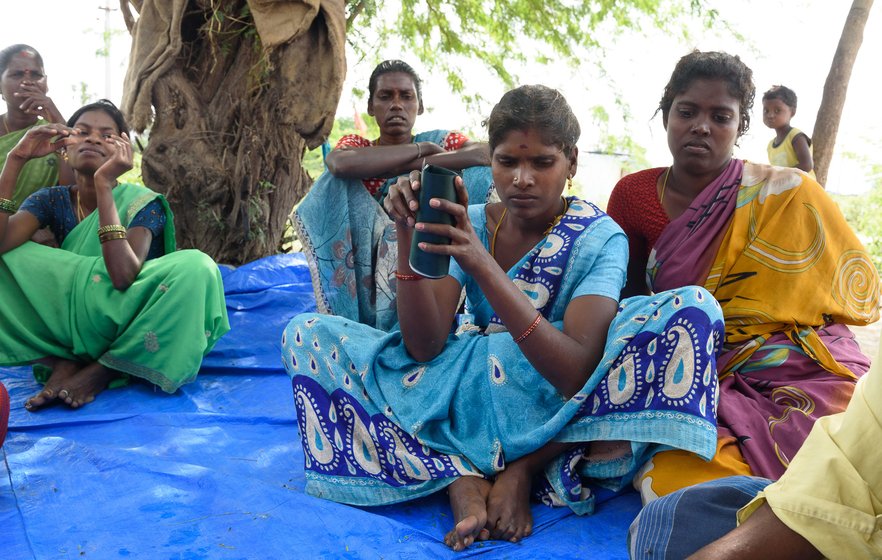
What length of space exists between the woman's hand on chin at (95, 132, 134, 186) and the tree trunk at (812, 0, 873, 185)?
603 cm

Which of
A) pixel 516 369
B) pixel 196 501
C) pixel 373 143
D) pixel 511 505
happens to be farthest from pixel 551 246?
pixel 373 143

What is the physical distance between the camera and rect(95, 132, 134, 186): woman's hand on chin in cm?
321

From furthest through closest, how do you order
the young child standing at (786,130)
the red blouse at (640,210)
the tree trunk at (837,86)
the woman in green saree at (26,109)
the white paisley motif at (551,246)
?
1. the tree trunk at (837,86)
2. the young child standing at (786,130)
3. the woman in green saree at (26,109)
4. the red blouse at (640,210)
5. the white paisley motif at (551,246)

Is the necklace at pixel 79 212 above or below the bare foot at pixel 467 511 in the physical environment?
above

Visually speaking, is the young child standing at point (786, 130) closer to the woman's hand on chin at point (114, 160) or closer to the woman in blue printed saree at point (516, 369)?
the woman in blue printed saree at point (516, 369)

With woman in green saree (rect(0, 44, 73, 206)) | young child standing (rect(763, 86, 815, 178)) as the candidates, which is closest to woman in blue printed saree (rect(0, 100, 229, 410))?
woman in green saree (rect(0, 44, 73, 206))

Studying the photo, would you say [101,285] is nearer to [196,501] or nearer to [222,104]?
[196,501]

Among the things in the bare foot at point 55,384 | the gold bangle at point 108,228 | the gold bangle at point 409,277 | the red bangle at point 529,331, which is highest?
the gold bangle at point 409,277

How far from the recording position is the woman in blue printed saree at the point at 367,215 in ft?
11.6

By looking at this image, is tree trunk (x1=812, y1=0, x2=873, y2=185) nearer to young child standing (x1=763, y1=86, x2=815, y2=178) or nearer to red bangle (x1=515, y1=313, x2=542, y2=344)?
young child standing (x1=763, y1=86, x2=815, y2=178)

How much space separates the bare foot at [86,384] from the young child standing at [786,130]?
5991 millimetres

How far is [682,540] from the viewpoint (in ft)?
4.14

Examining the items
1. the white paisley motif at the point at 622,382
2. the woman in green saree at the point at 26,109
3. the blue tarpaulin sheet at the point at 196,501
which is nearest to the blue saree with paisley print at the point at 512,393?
the white paisley motif at the point at 622,382

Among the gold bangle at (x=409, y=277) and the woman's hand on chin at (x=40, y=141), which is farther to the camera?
the woman's hand on chin at (x=40, y=141)
